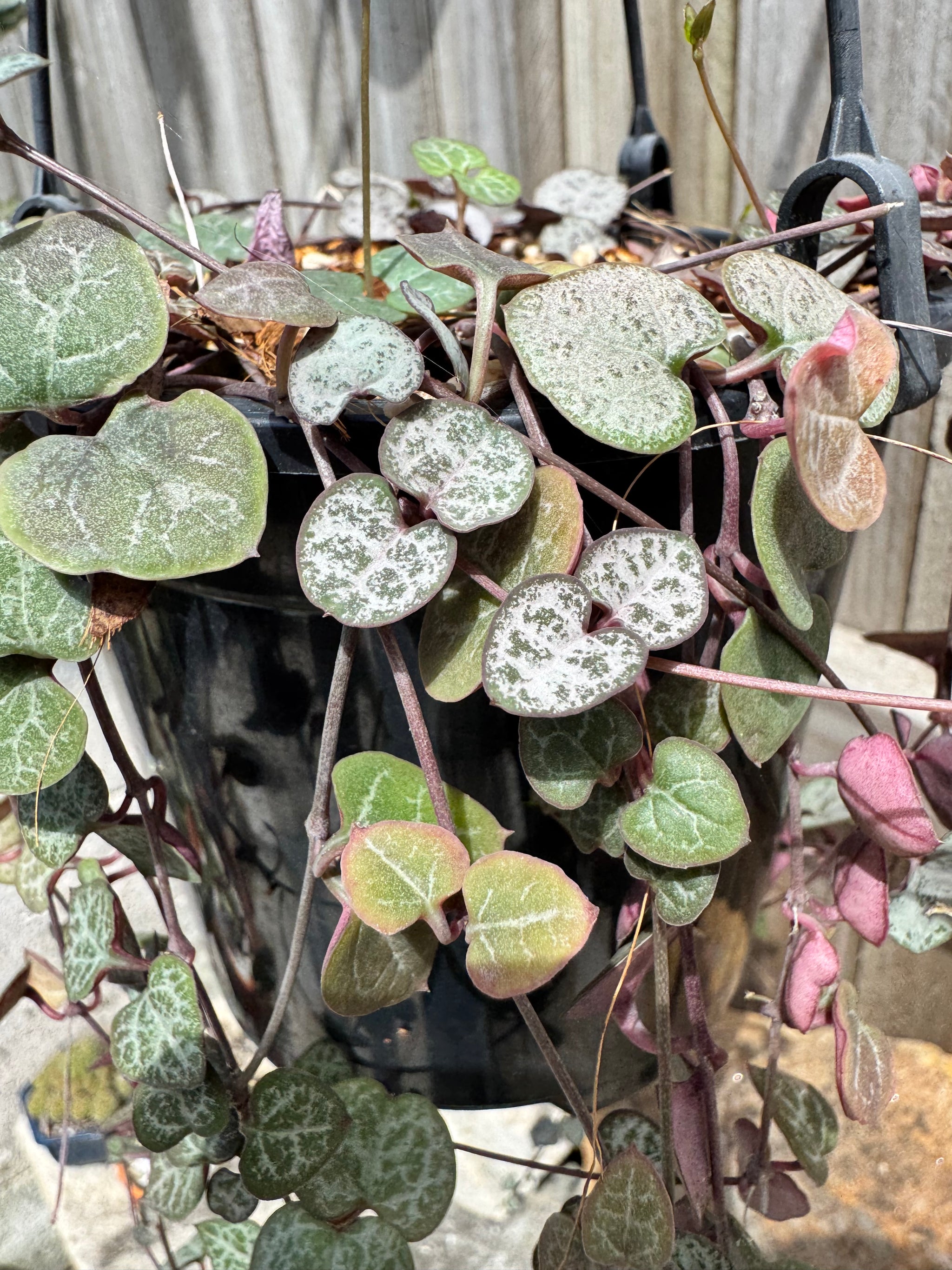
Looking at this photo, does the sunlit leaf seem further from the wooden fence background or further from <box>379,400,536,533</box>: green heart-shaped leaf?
the wooden fence background

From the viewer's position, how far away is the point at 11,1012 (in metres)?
0.80

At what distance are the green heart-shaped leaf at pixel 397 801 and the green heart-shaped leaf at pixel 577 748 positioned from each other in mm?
37

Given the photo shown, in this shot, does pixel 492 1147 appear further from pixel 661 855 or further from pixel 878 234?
pixel 878 234

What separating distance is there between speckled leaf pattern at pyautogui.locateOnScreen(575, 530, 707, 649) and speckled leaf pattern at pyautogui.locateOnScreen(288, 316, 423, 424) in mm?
86

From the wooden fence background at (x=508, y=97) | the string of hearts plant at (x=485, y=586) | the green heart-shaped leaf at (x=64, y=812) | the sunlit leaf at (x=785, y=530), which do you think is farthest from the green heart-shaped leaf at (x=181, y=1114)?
the wooden fence background at (x=508, y=97)

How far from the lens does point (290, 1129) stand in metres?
0.46

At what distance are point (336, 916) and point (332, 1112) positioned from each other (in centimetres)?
10

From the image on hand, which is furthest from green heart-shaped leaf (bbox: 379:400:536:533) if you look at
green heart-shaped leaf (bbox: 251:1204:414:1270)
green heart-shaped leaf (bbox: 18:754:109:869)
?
green heart-shaped leaf (bbox: 251:1204:414:1270)

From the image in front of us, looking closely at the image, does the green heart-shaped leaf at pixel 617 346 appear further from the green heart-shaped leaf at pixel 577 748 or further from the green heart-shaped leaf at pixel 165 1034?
the green heart-shaped leaf at pixel 165 1034

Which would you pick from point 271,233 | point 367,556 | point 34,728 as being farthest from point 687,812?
point 271,233

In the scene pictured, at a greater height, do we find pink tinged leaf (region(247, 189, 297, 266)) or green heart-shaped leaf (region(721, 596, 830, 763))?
pink tinged leaf (region(247, 189, 297, 266))

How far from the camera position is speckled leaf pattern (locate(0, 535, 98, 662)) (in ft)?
1.18

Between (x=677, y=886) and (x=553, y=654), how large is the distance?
117 millimetres

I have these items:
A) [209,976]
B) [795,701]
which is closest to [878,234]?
[795,701]
